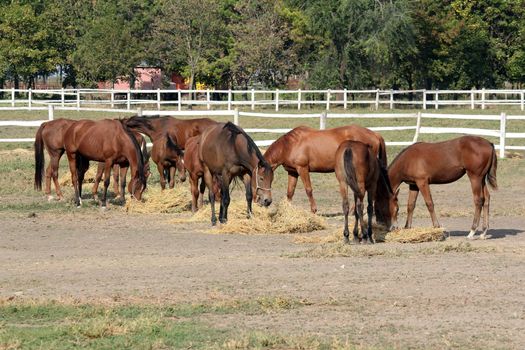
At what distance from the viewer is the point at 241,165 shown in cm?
1738

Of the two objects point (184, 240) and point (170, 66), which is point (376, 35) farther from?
point (184, 240)

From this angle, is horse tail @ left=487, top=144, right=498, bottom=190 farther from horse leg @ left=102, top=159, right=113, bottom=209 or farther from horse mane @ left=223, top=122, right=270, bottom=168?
horse leg @ left=102, top=159, right=113, bottom=209

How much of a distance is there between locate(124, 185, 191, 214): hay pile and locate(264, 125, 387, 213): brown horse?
5.91 ft

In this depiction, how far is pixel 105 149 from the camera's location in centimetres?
2006

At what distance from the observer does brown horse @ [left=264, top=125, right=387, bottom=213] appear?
18.9 meters

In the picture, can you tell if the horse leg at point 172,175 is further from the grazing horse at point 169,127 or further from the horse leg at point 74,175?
the horse leg at point 74,175

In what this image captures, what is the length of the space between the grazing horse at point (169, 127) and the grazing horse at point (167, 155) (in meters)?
0.33

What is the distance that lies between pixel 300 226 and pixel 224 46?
51.4m

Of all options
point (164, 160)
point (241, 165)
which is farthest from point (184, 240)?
point (164, 160)


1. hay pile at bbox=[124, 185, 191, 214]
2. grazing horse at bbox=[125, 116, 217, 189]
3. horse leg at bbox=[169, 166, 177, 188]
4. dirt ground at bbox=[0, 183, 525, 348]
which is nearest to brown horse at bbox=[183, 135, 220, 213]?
hay pile at bbox=[124, 185, 191, 214]

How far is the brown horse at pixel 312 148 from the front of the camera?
18859 mm

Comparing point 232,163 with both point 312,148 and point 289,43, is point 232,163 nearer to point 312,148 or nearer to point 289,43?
point 312,148

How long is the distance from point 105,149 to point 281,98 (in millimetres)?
43242

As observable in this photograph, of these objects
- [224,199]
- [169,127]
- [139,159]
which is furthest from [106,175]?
[224,199]
